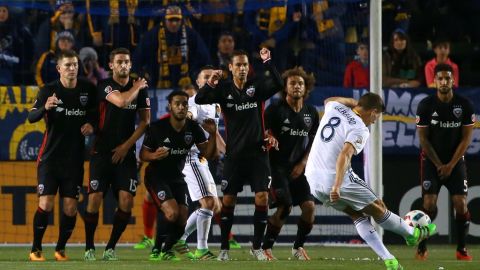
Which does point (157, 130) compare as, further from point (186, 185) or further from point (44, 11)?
point (44, 11)

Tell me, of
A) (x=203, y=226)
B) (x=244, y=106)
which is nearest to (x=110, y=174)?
(x=203, y=226)

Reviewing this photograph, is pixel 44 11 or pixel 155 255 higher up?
pixel 44 11

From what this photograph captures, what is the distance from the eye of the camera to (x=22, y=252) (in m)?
16.8

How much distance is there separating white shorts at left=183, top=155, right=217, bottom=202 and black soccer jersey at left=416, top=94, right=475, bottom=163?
2.75 meters

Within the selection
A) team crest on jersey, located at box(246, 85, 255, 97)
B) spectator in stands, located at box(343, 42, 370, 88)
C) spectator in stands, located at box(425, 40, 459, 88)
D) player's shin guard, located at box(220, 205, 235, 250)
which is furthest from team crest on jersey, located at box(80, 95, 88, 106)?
spectator in stands, located at box(425, 40, 459, 88)

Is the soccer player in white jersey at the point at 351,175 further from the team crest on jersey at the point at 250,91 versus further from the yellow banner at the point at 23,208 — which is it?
the yellow banner at the point at 23,208

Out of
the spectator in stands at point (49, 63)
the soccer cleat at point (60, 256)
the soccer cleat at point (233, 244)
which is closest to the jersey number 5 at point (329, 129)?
the soccer cleat at point (60, 256)

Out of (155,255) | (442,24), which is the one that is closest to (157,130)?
(155,255)

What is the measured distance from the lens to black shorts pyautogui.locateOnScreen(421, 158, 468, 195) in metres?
15.6

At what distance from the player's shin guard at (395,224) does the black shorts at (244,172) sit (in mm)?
2380

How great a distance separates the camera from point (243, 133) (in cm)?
1495

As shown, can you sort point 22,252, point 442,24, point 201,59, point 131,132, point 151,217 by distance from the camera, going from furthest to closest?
point 442,24, point 201,59, point 151,217, point 22,252, point 131,132

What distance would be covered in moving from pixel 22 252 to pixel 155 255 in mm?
2668

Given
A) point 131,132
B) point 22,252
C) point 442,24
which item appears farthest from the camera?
point 442,24
